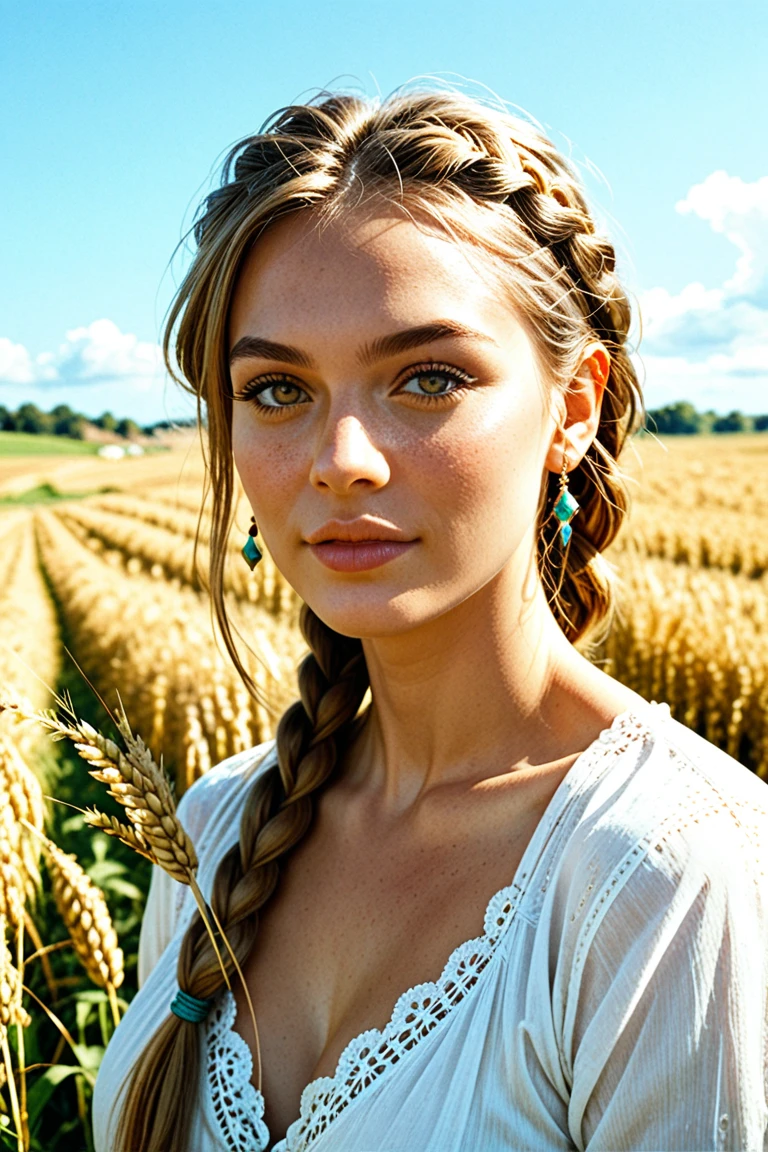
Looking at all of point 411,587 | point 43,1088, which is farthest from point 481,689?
point 43,1088

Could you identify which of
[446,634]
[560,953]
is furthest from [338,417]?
[560,953]

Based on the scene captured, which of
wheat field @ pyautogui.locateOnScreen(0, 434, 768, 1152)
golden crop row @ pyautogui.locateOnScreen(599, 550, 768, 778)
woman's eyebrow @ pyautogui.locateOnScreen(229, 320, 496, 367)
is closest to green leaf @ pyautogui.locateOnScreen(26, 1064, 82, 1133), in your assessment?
wheat field @ pyautogui.locateOnScreen(0, 434, 768, 1152)

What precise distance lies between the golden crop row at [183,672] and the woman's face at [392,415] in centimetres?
181

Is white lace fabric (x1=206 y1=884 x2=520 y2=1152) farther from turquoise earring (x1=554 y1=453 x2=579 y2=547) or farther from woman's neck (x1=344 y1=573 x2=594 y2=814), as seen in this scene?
turquoise earring (x1=554 y1=453 x2=579 y2=547)

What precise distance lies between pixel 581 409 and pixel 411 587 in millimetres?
519

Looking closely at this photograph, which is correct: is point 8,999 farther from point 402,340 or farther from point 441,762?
point 402,340

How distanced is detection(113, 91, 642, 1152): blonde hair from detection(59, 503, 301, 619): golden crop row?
422mm

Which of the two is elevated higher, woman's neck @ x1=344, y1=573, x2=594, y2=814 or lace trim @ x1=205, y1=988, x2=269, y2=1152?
woman's neck @ x1=344, y1=573, x2=594, y2=814

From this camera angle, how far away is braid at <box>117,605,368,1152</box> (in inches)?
69.1

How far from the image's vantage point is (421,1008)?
1521mm

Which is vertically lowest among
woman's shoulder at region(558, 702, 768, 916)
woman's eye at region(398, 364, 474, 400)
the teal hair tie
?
the teal hair tie

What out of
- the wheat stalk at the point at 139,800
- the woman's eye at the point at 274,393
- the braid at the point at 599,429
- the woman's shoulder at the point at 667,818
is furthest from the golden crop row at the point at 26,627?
the braid at the point at 599,429

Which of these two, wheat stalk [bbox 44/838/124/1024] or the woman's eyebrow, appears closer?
the woman's eyebrow

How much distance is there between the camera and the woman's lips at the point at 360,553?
5.15 ft
